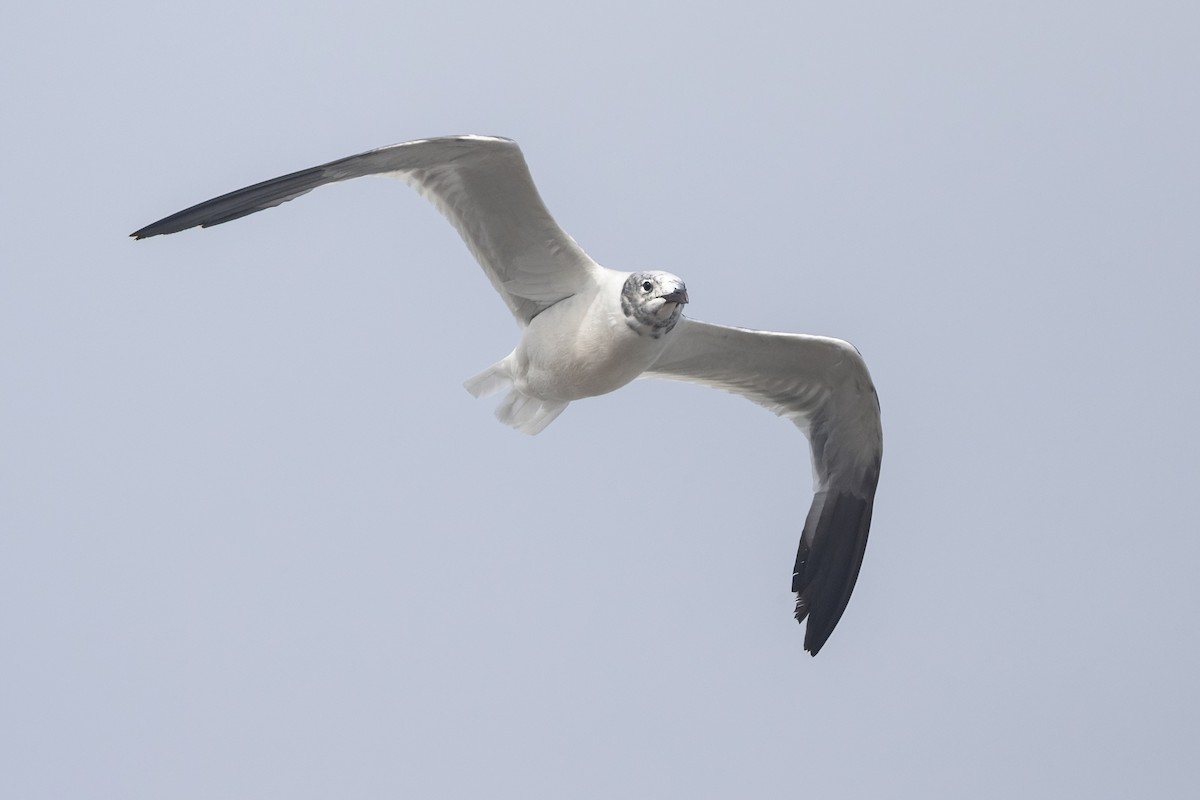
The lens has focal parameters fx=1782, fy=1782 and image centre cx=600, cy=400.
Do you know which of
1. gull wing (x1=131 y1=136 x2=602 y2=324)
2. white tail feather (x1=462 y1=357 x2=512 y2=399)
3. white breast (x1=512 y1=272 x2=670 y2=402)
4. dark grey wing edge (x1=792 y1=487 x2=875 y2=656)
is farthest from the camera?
dark grey wing edge (x1=792 y1=487 x2=875 y2=656)

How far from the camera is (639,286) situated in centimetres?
1105

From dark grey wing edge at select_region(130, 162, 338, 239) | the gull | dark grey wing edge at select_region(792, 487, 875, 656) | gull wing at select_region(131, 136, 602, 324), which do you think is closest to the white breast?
the gull

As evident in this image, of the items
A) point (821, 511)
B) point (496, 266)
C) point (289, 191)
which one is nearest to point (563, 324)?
point (496, 266)

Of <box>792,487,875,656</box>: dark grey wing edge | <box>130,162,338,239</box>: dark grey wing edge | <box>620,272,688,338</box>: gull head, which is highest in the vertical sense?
<box>130,162,338,239</box>: dark grey wing edge

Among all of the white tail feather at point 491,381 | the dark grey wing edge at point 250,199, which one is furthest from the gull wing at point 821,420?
the dark grey wing edge at point 250,199

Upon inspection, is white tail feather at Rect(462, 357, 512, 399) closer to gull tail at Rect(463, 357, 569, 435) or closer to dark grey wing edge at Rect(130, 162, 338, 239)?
gull tail at Rect(463, 357, 569, 435)

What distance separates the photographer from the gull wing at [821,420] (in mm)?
12664

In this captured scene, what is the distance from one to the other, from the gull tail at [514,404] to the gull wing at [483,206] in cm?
61

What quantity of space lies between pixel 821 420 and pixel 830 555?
3.46ft

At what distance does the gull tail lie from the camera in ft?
41.1

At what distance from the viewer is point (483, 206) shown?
11586 mm

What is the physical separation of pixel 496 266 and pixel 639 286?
1297 mm

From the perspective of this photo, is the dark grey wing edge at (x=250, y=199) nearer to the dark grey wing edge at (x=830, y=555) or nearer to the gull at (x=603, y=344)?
the gull at (x=603, y=344)

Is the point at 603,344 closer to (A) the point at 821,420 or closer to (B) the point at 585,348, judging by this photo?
(B) the point at 585,348
